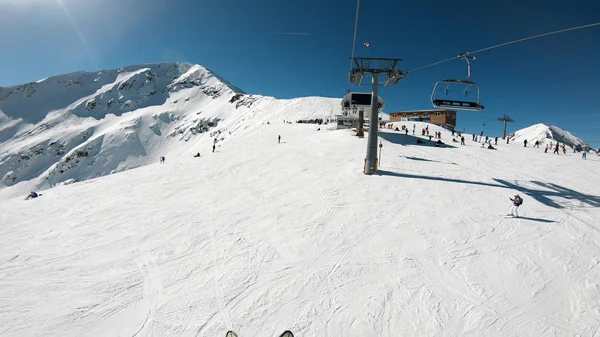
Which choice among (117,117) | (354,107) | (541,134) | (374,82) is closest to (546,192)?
(374,82)

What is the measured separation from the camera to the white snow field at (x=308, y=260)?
5422 mm

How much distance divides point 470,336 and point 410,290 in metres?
1.34

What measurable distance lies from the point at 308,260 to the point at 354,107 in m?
28.8

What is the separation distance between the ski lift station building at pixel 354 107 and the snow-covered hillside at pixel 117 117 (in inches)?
1089

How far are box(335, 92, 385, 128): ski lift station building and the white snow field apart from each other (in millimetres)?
19730

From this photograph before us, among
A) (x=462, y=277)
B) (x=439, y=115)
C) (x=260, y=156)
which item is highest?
(x=439, y=115)

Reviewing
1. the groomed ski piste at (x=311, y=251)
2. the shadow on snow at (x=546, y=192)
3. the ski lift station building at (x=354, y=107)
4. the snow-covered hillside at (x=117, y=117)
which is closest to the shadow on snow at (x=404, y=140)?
the ski lift station building at (x=354, y=107)

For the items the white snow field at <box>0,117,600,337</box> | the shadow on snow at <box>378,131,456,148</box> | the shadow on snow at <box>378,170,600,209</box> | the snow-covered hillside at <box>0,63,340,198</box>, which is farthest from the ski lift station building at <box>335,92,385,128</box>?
the snow-covered hillside at <box>0,63,340,198</box>

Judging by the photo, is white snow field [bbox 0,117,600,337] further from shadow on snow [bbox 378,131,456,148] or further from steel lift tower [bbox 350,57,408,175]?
shadow on snow [bbox 378,131,456,148]

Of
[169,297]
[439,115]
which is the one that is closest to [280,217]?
[169,297]

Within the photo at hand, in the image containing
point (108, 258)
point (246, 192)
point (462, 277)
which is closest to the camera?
point (462, 277)

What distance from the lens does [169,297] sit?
19.9ft

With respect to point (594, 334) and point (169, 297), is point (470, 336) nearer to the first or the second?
point (594, 334)

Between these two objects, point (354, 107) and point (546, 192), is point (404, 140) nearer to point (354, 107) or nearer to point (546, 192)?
point (354, 107)
